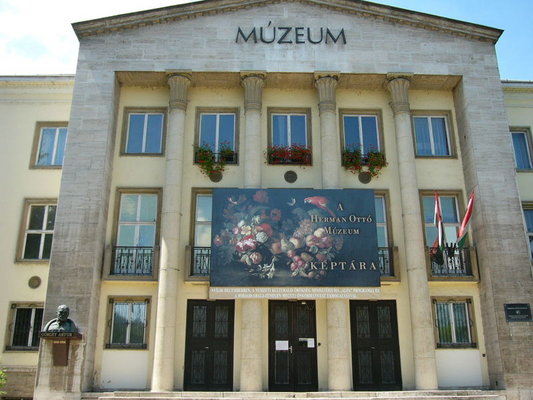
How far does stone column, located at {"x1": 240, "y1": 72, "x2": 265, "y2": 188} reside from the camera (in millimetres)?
17359

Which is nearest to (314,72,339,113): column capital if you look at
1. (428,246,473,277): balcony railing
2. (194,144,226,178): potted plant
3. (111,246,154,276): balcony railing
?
(194,144,226,178): potted plant

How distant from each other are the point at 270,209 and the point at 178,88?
5.28m

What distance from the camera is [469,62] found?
18672mm

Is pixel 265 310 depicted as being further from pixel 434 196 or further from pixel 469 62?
pixel 469 62

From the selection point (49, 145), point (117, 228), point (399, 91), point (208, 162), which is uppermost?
point (399, 91)

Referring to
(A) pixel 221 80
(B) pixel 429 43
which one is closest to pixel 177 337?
(A) pixel 221 80

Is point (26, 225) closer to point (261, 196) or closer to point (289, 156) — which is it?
point (261, 196)

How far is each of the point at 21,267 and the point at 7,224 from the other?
5.38ft

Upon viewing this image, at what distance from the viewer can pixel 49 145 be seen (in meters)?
19.5

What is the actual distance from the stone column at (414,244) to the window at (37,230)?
467 inches

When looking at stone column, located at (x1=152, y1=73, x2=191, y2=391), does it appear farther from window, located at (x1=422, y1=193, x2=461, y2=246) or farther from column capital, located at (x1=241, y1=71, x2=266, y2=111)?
window, located at (x1=422, y1=193, x2=461, y2=246)

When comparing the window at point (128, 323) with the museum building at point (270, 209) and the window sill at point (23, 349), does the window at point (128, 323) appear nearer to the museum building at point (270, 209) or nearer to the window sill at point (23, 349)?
the museum building at point (270, 209)

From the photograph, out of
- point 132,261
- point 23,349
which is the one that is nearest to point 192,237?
point 132,261

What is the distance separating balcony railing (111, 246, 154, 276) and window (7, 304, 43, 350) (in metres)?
3.24
